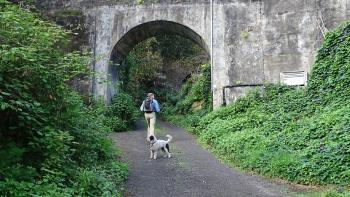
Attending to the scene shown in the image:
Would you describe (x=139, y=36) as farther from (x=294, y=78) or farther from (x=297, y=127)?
(x=297, y=127)

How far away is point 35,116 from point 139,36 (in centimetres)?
1126

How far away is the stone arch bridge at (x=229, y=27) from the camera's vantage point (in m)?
14.5

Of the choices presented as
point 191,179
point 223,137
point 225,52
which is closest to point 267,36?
point 225,52

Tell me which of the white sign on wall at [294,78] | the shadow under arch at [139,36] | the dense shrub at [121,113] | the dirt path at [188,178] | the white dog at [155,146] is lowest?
the dirt path at [188,178]

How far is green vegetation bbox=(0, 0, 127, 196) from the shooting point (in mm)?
5023

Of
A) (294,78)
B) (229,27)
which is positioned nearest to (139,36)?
(229,27)

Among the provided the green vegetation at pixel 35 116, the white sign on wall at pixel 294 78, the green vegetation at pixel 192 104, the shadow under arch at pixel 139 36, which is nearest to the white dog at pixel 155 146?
the green vegetation at pixel 35 116

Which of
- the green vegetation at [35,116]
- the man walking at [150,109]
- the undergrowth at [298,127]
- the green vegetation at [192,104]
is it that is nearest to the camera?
the green vegetation at [35,116]

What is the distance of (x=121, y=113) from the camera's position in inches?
611

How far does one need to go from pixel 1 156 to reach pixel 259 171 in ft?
17.8

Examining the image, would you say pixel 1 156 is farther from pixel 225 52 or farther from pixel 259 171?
pixel 225 52

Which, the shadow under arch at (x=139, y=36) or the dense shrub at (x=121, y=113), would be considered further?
the shadow under arch at (x=139, y=36)

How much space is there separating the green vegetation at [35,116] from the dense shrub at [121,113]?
803 cm

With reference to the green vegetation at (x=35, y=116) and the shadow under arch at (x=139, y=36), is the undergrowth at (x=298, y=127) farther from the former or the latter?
the green vegetation at (x=35, y=116)
